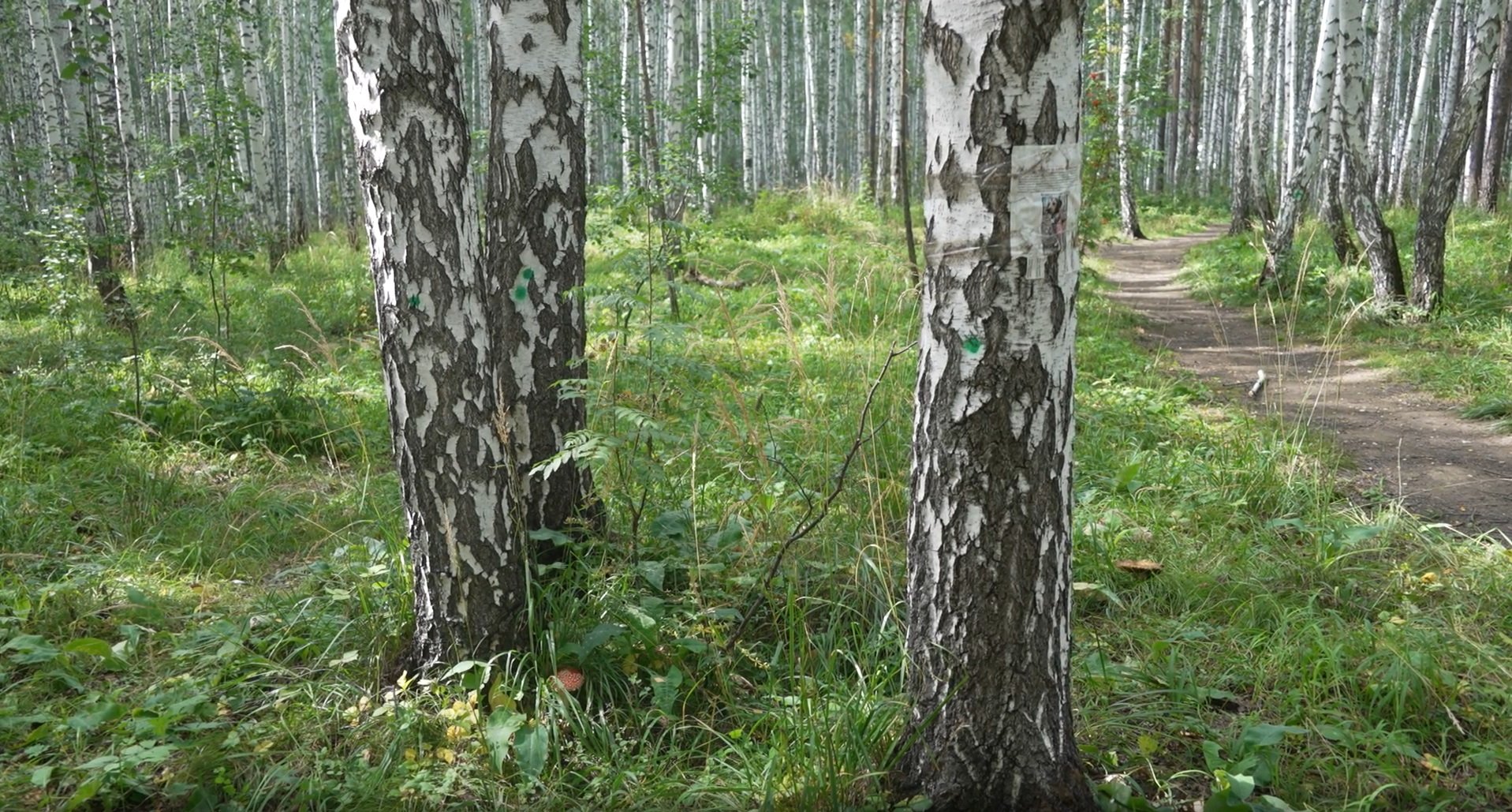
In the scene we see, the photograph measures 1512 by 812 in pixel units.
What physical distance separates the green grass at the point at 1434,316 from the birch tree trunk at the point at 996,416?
2.81 m

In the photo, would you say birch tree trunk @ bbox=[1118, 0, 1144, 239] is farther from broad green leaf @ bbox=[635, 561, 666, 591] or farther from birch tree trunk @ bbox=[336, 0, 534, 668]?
birch tree trunk @ bbox=[336, 0, 534, 668]

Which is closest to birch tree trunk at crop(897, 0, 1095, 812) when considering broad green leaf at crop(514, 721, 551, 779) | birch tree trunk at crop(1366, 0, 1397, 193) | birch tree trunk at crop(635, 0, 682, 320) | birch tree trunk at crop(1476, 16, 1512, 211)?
broad green leaf at crop(514, 721, 551, 779)

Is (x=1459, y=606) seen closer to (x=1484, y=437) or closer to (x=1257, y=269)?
(x=1484, y=437)

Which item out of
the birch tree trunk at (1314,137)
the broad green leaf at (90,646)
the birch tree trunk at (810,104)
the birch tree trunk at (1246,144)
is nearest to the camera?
the broad green leaf at (90,646)

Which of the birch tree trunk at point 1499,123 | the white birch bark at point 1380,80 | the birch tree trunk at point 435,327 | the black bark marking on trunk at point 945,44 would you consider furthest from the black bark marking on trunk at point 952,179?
the white birch bark at point 1380,80

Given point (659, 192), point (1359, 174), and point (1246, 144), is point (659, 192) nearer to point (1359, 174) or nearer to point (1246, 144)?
point (1359, 174)

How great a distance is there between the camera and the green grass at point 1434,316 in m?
6.19

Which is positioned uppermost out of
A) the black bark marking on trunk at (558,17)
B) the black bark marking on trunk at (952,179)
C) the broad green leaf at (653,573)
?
the black bark marking on trunk at (558,17)

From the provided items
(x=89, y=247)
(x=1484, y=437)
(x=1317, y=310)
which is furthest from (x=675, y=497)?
(x=1317, y=310)

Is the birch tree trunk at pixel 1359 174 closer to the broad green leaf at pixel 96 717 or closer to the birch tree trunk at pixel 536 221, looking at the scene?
the birch tree trunk at pixel 536 221

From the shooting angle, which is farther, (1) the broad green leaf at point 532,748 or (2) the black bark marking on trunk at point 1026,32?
(1) the broad green leaf at point 532,748

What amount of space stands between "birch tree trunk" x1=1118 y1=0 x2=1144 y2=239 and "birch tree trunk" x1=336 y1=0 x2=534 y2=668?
49.2 feet

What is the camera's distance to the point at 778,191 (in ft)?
57.7

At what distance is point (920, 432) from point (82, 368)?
21.8 ft
